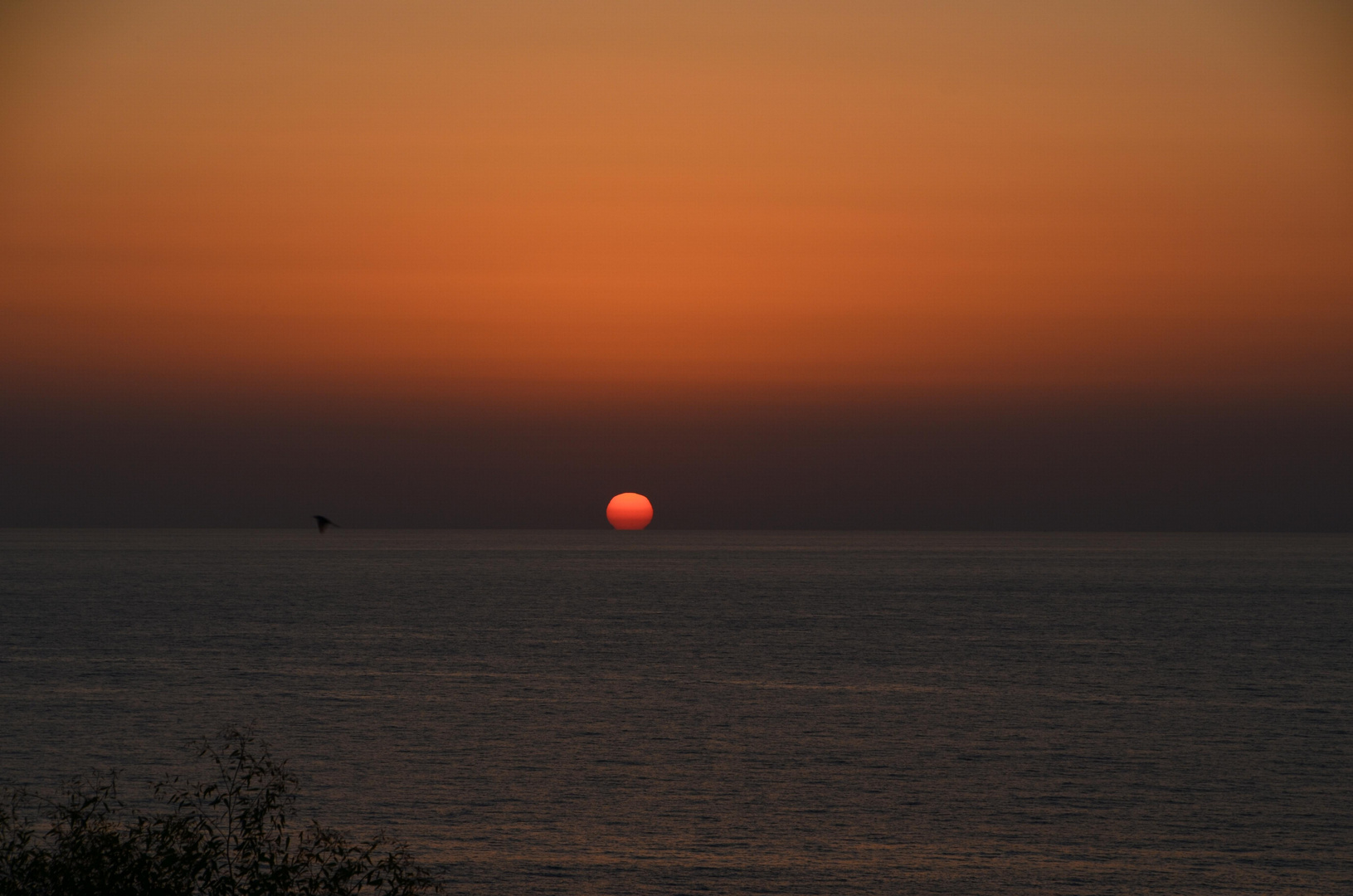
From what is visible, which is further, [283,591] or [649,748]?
[283,591]

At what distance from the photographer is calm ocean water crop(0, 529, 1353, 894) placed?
3841 centimetres

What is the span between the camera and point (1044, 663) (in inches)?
3718

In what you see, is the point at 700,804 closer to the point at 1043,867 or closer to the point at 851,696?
the point at 1043,867

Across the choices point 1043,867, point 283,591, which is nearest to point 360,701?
point 1043,867

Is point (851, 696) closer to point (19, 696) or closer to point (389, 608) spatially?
point (19, 696)

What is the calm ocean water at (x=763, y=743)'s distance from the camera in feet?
126

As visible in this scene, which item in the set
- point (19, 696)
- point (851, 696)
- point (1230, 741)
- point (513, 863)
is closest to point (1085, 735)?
point (1230, 741)

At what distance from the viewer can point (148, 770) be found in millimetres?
49625

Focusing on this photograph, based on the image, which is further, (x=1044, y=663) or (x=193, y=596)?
(x=193, y=596)

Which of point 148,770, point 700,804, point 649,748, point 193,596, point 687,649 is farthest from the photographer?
point 193,596

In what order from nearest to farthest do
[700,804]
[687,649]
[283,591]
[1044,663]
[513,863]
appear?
[513,863]
[700,804]
[1044,663]
[687,649]
[283,591]

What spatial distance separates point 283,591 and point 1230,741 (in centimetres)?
15766

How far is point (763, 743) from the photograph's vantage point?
57.0 metres

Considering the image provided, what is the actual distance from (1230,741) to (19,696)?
2487 inches
